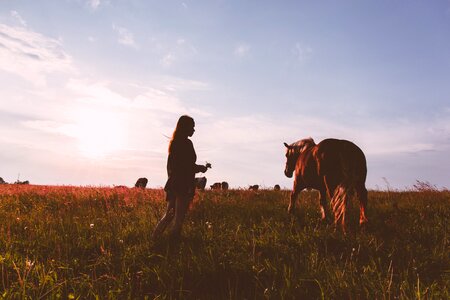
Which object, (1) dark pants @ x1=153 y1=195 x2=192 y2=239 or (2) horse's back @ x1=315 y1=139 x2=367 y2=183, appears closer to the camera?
(1) dark pants @ x1=153 y1=195 x2=192 y2=239

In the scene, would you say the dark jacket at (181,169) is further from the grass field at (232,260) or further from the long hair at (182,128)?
the grass field at (232,260)

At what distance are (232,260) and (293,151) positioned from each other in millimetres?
6956

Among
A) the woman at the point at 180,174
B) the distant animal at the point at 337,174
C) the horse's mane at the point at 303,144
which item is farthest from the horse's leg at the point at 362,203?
the woman at the point at 180,174

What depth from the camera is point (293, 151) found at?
38.1 ft

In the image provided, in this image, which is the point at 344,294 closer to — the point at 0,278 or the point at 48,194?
the point at 0,278

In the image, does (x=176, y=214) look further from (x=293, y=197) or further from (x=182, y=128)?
(x=293, y=197)

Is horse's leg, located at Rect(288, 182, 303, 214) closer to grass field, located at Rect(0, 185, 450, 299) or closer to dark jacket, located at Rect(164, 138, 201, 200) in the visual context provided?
grass field, located at Rect(0, 185, 450, 299)

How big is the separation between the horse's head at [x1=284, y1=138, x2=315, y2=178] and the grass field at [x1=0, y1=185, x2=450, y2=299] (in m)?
2.40

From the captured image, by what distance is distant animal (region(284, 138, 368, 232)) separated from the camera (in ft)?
25.2

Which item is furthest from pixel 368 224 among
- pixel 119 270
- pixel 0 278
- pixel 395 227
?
pixel 0 278

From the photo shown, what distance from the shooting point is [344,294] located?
387 centimetres

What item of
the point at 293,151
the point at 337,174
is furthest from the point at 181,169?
the point at 293,151

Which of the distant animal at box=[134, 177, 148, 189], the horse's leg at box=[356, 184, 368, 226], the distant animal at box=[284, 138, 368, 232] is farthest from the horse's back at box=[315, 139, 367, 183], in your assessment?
the distant animal at box=[134, 177, 148, 189]

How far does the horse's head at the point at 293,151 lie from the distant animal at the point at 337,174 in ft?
2.54
